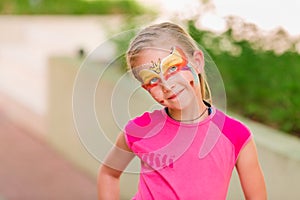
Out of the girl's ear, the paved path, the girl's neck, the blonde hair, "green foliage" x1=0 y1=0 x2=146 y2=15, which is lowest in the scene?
"green foliage" x1=0 y1=0 x2=146 y2=15

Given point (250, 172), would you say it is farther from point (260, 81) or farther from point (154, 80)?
point (260, 81)

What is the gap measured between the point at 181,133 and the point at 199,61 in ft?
0.67

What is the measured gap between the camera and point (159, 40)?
222 cm

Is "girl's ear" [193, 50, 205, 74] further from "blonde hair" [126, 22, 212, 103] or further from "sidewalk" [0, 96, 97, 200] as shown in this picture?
"sidewalk" [0, 96, 97, 200]

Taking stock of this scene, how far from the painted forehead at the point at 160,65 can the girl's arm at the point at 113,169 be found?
295mm

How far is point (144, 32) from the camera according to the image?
224 centimetres

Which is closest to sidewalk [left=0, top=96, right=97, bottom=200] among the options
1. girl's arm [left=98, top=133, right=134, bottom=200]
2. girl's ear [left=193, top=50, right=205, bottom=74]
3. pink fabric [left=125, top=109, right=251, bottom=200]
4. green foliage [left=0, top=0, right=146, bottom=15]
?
girl's arm [left=98, top=133, right=134, bottom=200]

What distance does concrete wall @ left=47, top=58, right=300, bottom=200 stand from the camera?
4.42 m

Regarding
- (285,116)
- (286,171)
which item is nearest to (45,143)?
(285,116)

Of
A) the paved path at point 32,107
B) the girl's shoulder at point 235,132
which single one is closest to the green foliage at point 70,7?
the paved path at point 32,107

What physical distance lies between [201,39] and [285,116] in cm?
130

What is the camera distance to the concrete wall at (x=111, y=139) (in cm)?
442

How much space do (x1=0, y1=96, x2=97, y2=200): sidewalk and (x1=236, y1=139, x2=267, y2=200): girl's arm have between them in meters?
4.13

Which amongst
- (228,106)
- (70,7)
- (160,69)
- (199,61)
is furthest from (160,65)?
(70,7)
